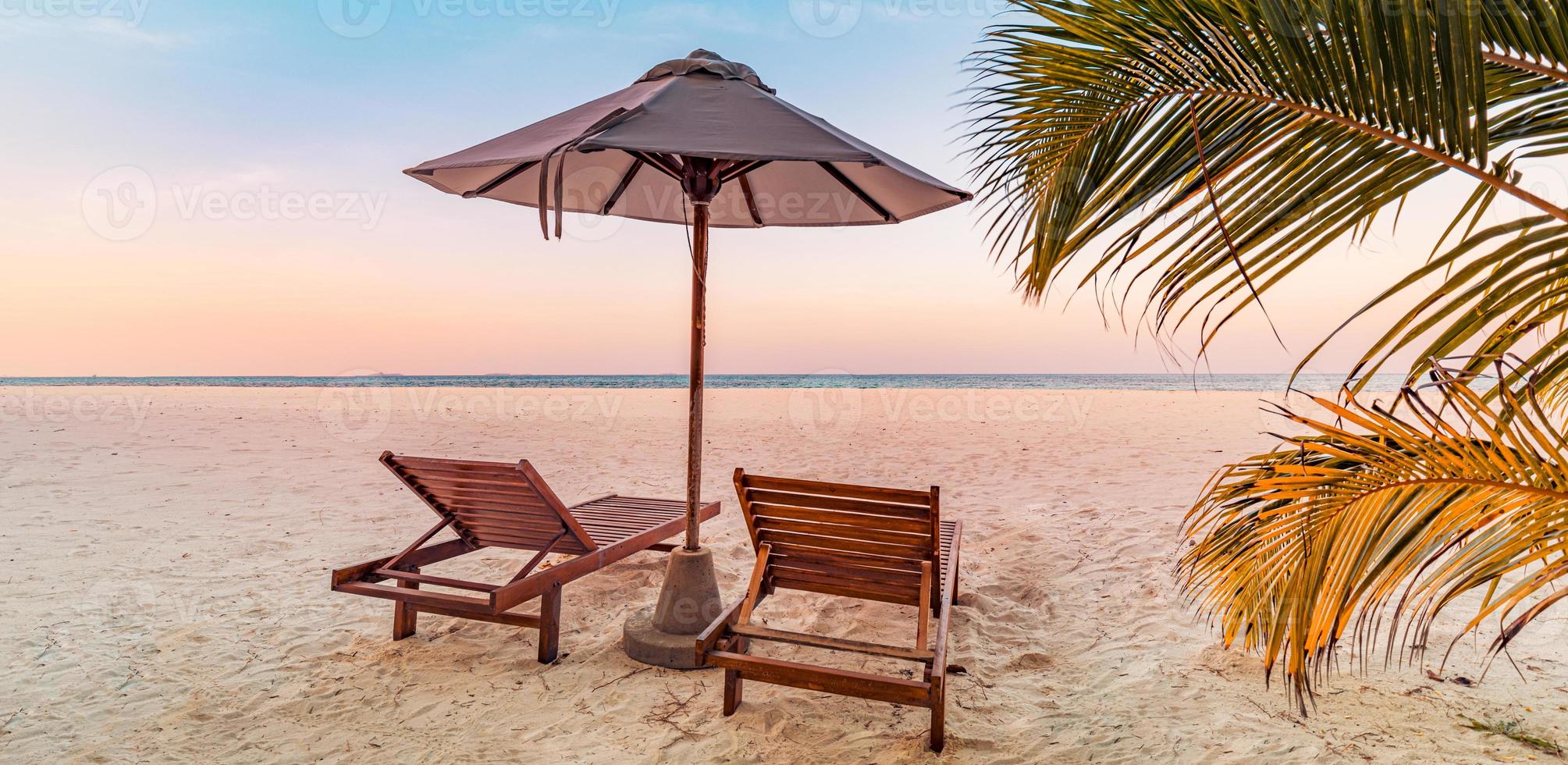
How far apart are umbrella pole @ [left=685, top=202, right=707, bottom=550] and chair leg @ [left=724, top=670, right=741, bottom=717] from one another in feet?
2.57

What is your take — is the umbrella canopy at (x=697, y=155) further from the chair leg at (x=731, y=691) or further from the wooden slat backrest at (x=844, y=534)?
the chair leg at (x=731, y=691)

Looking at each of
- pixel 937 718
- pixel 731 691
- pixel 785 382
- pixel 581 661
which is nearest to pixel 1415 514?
pixel 937 718

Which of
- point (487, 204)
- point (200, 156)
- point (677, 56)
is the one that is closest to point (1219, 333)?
point (677, 56)

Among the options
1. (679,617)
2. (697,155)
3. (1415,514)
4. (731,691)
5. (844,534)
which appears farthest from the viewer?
(679,617)

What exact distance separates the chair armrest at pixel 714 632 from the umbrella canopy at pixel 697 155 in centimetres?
167

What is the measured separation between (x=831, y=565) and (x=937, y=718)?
0.84m

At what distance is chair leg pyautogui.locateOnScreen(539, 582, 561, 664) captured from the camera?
316 cm

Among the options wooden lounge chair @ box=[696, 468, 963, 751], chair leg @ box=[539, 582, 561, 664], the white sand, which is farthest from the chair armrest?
chair leg @ box=[539, 582, 561, 664]

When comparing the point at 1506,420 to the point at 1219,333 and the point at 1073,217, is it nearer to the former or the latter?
the point at 1219,333

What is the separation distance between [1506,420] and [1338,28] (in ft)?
2.79

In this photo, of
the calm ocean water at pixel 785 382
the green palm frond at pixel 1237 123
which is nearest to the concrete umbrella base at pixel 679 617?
the green palm frond at pixel 1237 123

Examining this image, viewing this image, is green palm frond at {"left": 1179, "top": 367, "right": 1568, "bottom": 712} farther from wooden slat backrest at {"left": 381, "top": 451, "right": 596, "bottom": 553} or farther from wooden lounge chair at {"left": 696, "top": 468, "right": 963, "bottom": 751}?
wooden slat backrest at {"left": 381, "top": 451, "right": 596, "bottom": 553}

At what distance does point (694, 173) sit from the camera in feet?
10.3

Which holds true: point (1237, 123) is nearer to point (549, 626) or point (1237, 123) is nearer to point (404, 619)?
point (549, 626)
